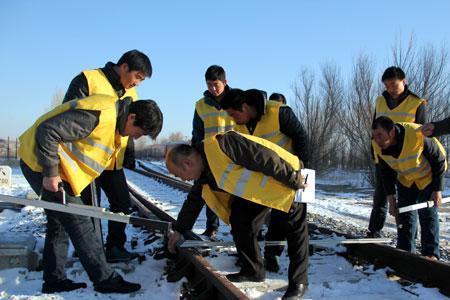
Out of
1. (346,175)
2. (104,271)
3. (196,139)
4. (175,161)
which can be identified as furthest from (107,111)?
(346,175)

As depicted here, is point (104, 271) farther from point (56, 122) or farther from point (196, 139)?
point (196, 139)

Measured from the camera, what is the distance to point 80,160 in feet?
12.0

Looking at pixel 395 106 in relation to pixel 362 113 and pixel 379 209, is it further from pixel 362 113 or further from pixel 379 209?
pixel 362 113

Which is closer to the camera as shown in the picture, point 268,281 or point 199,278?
point 199,278

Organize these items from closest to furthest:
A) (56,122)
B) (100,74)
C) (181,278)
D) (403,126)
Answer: (56,122)
(181,278)
(100,74)
(403,126)

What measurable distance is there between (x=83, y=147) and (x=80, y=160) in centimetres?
11

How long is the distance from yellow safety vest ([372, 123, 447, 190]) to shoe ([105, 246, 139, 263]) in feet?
9.43

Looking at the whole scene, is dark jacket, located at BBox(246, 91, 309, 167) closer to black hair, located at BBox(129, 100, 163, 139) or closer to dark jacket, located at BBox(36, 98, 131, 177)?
black hair, located at BBox(129, 100, 163, 139)

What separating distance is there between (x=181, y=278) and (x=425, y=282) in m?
2.05

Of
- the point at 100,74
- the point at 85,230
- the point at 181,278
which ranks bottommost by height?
the point at 181,278

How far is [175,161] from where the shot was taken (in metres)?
3.55

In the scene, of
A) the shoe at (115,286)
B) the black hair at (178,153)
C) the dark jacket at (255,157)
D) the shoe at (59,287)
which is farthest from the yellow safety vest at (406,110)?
the shoe at (59,287)

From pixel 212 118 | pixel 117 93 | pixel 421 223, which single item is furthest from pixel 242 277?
pixel 212 118

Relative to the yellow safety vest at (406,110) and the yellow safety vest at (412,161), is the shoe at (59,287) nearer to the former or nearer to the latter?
the yellow safety vest at (412,161)
